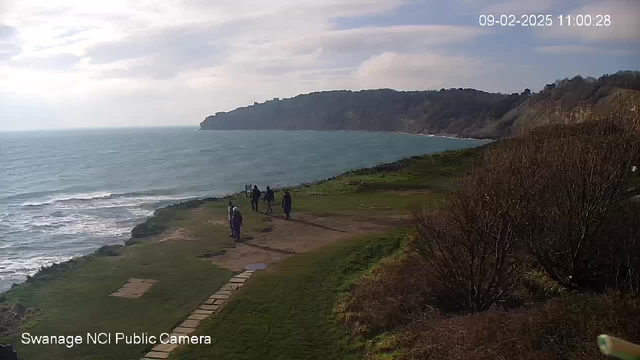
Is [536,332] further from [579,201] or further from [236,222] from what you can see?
[236,222]

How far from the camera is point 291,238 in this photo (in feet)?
65.1

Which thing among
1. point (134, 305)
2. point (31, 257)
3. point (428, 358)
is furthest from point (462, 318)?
point (31, 257)

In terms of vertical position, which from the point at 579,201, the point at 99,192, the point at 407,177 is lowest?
the point at 99,192

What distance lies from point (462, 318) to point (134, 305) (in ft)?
25.9

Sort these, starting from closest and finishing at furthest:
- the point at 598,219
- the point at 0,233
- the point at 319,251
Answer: the point at 598,219
the point at 319,251
the point at 0,233

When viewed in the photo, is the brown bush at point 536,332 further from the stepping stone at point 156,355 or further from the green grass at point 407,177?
the green grass at point 407,177

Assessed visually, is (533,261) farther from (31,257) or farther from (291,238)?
(31,257)

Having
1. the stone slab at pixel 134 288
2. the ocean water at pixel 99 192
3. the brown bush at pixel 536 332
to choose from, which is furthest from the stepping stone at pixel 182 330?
the ocean water at pixel 99 192

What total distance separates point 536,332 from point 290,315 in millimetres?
5691

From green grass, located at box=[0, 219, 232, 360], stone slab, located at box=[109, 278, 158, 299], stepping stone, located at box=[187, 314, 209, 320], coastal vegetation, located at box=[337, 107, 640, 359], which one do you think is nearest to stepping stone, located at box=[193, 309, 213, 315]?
stepping stone, located at box=[187, 314, 209, 320]

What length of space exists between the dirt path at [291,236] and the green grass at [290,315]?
1.16 metres

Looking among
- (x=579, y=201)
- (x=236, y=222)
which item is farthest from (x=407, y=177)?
(x=579, y=201)

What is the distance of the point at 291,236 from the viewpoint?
66.2ft

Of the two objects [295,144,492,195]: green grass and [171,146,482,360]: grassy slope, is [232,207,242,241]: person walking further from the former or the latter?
[295,144,492,195]: green grass
